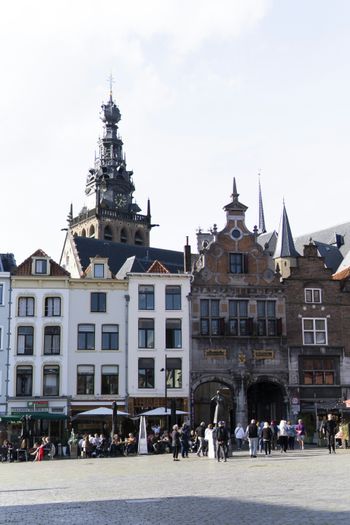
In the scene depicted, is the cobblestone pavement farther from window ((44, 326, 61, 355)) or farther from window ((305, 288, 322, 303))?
window ((305, 288, 322, 303))

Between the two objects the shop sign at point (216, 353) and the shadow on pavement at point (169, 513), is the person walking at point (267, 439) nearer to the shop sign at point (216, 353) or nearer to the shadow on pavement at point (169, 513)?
the shop sign at point (216, 353)

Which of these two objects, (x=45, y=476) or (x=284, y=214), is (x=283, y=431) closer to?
(x=45, y=476)

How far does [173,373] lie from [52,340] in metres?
8.05

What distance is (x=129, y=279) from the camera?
168 ft

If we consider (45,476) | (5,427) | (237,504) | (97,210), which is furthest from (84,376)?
(97,210)

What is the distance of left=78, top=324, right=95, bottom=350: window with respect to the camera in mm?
50000

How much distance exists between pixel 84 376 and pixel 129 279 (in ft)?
22.8

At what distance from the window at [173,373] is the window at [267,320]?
18.9ft

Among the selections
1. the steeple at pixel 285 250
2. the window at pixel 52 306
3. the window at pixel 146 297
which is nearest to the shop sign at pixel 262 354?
the window at pixel 146 297

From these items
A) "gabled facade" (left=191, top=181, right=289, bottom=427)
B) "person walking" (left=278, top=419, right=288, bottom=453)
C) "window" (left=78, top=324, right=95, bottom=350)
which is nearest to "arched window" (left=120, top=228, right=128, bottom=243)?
"gabled facade" (left=191, top=181, right=289, bottom=427)

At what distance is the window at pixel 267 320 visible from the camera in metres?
51.1

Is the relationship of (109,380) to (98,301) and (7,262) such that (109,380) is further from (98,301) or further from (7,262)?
(7,262)

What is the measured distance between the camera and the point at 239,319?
51.2 m

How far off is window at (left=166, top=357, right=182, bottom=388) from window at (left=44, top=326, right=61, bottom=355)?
713 centimetres
